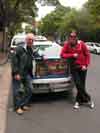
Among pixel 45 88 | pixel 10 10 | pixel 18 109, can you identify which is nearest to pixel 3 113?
pixel 18 109

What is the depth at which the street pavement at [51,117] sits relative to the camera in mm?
6766

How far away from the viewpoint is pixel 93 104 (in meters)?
8.81

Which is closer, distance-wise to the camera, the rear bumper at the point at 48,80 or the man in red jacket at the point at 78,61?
the man in red jacket at the point at 78,61

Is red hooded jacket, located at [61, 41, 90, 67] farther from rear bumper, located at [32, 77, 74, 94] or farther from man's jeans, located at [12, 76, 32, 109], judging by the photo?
man's jeans, located at [12, 76, 32, 109]

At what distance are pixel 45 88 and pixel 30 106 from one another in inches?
25.9

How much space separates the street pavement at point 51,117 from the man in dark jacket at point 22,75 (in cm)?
27

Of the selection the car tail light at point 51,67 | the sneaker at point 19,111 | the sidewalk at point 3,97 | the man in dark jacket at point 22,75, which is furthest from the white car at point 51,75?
the sneaker at point 19,111

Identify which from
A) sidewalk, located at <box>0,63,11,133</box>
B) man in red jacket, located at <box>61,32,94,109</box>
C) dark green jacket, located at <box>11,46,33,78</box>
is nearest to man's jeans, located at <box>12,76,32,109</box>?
dark green jacket, located at <box>11,46,33,78</box>

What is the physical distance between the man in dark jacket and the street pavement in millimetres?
274

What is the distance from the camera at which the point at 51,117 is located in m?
7.74

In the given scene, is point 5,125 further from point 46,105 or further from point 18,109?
point 46,105

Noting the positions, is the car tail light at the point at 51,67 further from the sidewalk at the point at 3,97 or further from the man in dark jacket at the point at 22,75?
the sidewalk at the point at 3,97

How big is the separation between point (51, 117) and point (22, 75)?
1.20 metres

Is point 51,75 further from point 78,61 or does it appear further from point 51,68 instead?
point 78,61
